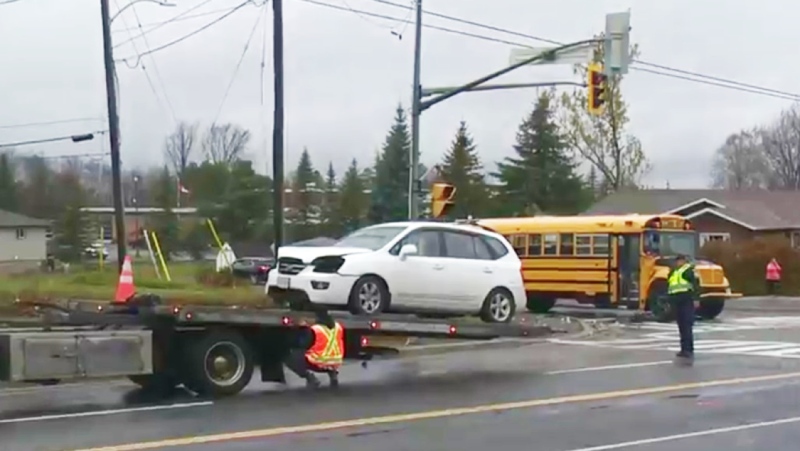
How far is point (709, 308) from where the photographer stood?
33.9 meters


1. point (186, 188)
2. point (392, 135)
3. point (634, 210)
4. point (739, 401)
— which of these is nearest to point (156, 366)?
point (739, 401)

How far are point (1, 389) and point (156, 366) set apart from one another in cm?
228

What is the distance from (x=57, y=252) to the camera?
77.8 metres

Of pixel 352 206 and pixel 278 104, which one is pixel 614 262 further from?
pixel 352 206

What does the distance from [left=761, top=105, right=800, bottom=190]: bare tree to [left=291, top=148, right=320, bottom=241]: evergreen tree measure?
4131 cm

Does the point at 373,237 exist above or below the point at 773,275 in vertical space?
above

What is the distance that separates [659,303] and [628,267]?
5.41 ft

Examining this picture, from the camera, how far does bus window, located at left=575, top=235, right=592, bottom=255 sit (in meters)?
33.7

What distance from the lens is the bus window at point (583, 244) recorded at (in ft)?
111

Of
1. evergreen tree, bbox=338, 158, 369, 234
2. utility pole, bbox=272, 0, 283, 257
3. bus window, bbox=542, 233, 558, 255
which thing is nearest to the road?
utility pole, bbox=272, 0, 283, 257

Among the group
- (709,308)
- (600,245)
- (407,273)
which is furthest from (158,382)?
(709,308)

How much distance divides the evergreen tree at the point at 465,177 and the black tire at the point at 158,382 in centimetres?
5569

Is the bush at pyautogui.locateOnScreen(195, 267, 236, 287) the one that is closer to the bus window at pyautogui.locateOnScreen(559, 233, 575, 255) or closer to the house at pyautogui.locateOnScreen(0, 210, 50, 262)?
the bus window at pyautogui.locateOnScreen(559, 233, 575, 255)

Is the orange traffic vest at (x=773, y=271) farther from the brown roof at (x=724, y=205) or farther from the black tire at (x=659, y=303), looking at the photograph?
the brown roof at (x=724, y=205)
